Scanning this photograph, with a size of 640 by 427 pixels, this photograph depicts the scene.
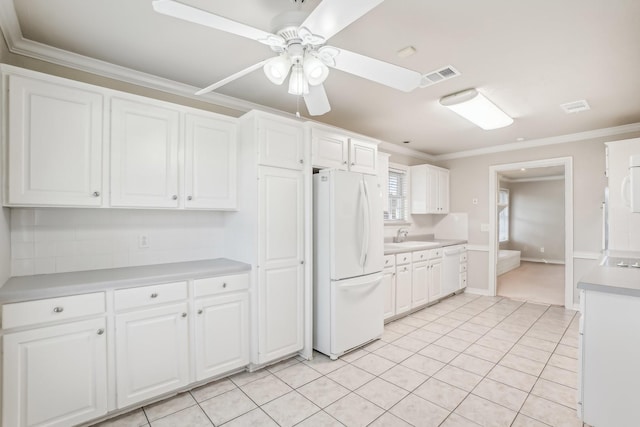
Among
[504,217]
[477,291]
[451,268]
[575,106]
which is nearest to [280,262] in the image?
[451,268]

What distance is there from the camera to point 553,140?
4.54 metres

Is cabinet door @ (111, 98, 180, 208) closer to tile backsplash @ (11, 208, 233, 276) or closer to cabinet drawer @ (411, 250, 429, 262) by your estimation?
tile backsplash @ (11, 208, 233, 276)

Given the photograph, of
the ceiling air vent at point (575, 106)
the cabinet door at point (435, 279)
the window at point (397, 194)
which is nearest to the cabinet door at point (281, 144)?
the window at point (397, 194)

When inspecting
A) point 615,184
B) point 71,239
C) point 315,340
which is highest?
point 615,184

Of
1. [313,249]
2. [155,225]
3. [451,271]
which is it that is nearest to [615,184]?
[451,271]

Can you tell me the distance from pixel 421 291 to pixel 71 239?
13.0 ft

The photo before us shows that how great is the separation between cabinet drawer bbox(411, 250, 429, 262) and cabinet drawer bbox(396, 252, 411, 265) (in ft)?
0.33

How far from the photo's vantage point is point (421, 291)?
4.27 meters

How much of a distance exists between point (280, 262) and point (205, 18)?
1.90 metres

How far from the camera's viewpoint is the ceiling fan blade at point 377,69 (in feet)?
5.17

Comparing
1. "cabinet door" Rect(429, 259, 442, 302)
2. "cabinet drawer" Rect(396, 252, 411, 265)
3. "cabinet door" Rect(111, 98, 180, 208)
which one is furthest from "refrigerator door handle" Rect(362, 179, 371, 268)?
"cabinet door" Rect(429, 259, 442, 302)

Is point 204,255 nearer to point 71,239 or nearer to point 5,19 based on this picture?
point 71,239

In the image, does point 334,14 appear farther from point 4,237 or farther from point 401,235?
point 401,235

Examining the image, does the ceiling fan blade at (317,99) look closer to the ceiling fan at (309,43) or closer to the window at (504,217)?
the ceiling fan at (309,43)
